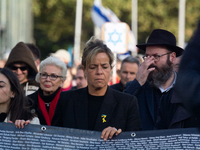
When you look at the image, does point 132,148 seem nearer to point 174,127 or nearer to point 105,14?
point 174,127

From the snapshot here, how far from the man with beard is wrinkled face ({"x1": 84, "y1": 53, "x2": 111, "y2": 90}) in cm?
60

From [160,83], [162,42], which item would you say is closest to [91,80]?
[160,83]

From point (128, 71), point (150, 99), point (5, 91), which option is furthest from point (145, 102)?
point (128, 71)

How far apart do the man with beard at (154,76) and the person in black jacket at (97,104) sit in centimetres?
52

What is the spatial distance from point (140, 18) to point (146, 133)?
32.5m

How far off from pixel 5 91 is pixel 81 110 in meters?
0.91

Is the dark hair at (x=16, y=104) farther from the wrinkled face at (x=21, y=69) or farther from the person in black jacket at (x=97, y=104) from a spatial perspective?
the wrinkled face at (x=21, y=69)

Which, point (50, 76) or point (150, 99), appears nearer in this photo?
point (150, 99)

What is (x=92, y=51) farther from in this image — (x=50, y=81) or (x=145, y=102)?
(x=50, y=81)

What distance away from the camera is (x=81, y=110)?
3832 mm

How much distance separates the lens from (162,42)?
459cm

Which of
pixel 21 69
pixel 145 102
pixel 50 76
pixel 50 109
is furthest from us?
pixel 21 69

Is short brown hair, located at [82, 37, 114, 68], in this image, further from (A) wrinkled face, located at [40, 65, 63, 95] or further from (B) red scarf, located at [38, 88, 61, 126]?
(A) wrinkled face, located at [40, 65, 63, 95]

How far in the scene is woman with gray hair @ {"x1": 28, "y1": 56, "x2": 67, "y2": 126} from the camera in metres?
4.86
